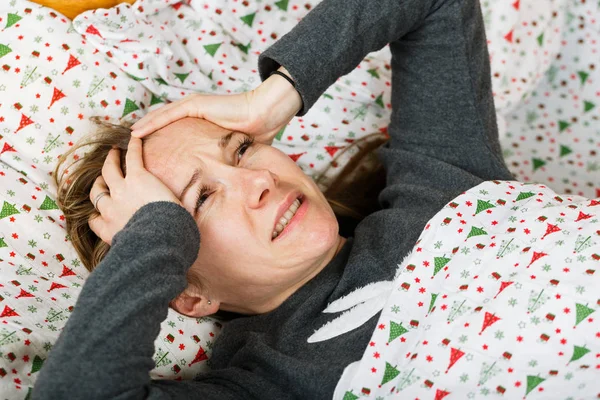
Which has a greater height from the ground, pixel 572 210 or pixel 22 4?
pixel 22 4

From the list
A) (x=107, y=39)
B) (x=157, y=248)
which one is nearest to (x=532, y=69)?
(x=107, y=39)

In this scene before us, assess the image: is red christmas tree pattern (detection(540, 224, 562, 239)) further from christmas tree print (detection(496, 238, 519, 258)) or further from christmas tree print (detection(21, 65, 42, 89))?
christmas tree print (detection(21, 65, 42, 89))

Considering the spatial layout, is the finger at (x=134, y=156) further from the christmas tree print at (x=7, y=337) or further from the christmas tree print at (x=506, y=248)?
the christmas tree print at (x=506, y=248)

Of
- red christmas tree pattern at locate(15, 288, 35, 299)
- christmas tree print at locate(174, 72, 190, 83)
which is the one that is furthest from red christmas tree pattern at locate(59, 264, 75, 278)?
christmas tree print at locate(174, 72, 190, 83)

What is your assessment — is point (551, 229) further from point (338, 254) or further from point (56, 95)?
point (56, 95)

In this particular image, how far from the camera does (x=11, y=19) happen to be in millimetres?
1525

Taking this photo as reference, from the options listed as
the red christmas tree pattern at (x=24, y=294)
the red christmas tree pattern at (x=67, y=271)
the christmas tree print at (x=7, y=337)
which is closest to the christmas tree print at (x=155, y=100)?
the red christmas tree pattern at (x=67, y=271)

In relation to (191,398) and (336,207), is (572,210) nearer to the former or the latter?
(336,207)

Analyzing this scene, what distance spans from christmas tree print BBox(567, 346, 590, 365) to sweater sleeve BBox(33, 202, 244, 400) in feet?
1.92

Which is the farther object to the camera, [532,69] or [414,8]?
[532,69]

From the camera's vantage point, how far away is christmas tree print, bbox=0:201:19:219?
51.6 inches

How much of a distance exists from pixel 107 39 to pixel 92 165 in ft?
1.24

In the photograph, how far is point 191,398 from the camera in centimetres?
108

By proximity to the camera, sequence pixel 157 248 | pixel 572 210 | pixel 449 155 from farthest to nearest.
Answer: pixel 449 155 → pixel 572 210 → pixel 157 248
